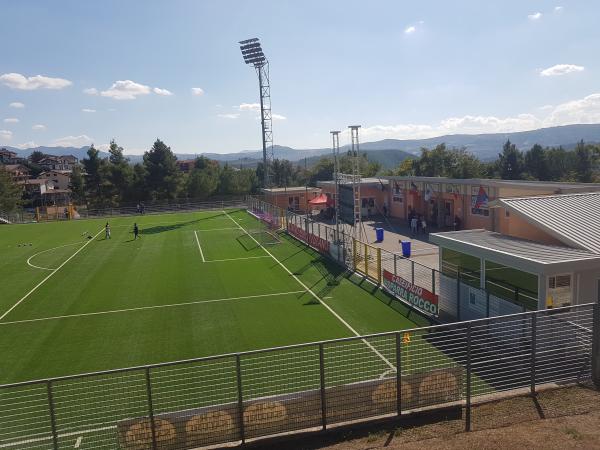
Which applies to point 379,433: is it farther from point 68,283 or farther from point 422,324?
point 68,283

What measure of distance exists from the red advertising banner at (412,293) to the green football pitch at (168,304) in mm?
479

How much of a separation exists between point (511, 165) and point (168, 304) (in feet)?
219

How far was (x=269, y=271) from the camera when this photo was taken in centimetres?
2561

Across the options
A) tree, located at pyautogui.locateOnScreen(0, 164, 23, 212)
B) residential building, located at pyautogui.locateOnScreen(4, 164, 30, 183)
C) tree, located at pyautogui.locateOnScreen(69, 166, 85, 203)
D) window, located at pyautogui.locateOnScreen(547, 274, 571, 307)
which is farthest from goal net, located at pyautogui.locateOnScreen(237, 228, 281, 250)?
residential building, located at pyautogui.locateOnScreen(4, 164, 30, 183)

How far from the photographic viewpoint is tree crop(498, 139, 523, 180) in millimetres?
74125

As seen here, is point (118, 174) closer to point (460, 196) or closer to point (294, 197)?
point (294, 197)

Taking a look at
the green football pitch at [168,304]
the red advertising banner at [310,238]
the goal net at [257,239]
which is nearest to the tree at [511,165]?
the red advertising banner at [310,238]

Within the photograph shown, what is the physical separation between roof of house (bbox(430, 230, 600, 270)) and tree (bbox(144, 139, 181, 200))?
186 ft

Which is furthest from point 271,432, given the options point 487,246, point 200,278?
point 200,278

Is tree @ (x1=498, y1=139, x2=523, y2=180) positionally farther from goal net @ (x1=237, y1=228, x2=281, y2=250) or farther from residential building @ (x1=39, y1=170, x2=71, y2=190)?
residential building @ (x1=39, y1=170, x2=71, y2=190)

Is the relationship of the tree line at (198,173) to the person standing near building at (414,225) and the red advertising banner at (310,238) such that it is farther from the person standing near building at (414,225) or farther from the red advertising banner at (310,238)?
the person standing near building at (414,225)

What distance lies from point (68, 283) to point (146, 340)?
1087cm

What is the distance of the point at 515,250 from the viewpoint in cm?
1432

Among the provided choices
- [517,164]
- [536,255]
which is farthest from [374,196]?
[536,255]
